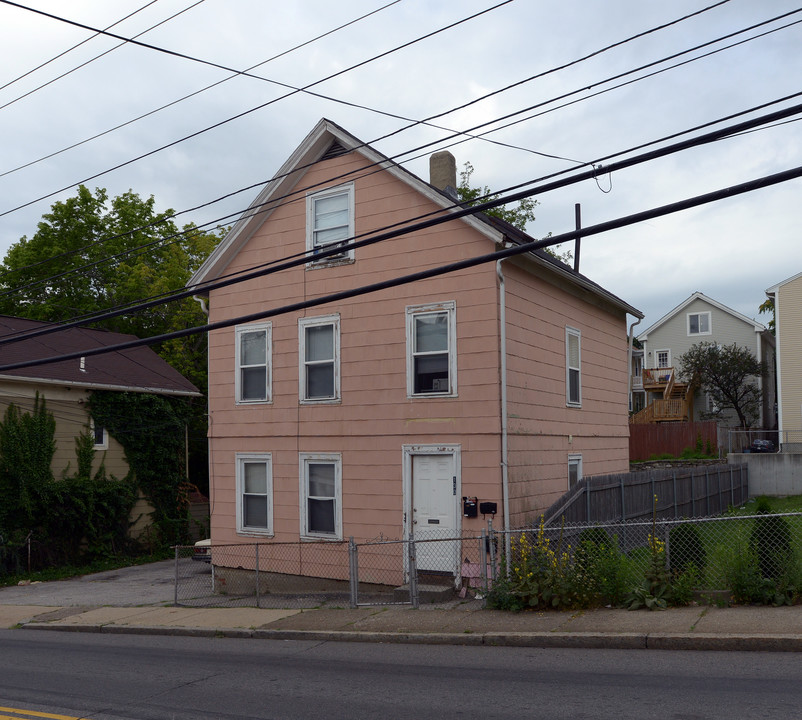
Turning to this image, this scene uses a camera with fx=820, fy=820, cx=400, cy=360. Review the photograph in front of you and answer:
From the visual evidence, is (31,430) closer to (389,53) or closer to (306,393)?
(306,393)

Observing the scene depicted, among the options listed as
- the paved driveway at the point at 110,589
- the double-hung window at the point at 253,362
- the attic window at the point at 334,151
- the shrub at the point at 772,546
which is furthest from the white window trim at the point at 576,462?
the paved driveway at the point at 110,589

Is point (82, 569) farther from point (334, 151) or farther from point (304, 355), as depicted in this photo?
point (334, 151)

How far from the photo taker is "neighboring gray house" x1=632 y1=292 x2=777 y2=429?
4706cm

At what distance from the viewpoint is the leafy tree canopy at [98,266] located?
1447 inches

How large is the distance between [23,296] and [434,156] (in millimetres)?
28261

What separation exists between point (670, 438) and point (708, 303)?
1358 centimetres

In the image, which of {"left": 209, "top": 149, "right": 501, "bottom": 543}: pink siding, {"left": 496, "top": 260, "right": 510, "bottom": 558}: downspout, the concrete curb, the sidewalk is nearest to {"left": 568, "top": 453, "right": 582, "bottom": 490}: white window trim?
{"left": 496, "top": 260, "right": 510, "bottom": 558}: downspout

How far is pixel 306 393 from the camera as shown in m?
16.9

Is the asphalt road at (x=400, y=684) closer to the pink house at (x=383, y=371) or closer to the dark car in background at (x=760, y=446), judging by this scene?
the pink house at (x=383, y=371)

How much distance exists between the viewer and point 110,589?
1916 cm

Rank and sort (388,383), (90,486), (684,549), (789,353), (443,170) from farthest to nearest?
(789,353)
(90,486)
(443,170)
(388,383)
(684,549)

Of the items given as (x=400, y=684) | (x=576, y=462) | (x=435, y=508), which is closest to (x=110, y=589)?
(x=435, y=508)

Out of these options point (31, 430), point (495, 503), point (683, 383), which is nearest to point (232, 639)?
point (495, 503)

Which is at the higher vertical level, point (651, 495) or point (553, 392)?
point (553, 392)
